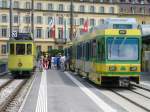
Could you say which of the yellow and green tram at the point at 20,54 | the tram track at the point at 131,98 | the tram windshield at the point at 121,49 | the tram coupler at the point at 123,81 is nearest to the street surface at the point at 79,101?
the tram track at the point at 131,98

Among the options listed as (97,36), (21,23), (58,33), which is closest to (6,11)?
(21,23)

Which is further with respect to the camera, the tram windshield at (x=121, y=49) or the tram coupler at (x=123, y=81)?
the tram coupler at (x=123, y=81)

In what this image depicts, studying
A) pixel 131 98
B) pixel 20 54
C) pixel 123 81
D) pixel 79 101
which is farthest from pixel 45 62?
pixel 79 101

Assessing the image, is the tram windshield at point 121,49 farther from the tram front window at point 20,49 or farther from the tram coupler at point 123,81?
the tram front window at point 20,49

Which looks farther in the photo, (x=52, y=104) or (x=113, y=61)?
(x=113, y=61)

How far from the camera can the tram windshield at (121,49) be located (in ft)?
82.9

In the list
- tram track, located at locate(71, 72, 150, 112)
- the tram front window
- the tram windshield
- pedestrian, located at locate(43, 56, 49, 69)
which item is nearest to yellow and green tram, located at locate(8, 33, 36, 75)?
the tram front window

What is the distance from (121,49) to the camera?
25.3 metres

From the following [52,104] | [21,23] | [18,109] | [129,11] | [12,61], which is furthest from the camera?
[129,11]

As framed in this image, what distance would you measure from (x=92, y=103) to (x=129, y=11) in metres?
124

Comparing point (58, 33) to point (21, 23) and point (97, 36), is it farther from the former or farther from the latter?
point (97, 36)

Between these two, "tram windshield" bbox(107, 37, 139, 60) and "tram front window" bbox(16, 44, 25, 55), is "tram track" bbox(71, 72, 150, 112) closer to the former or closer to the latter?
"tram windshield" bbox(107, 37, 139, 60)

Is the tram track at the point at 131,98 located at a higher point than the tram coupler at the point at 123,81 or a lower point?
lower

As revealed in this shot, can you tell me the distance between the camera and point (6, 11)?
5017 inches
